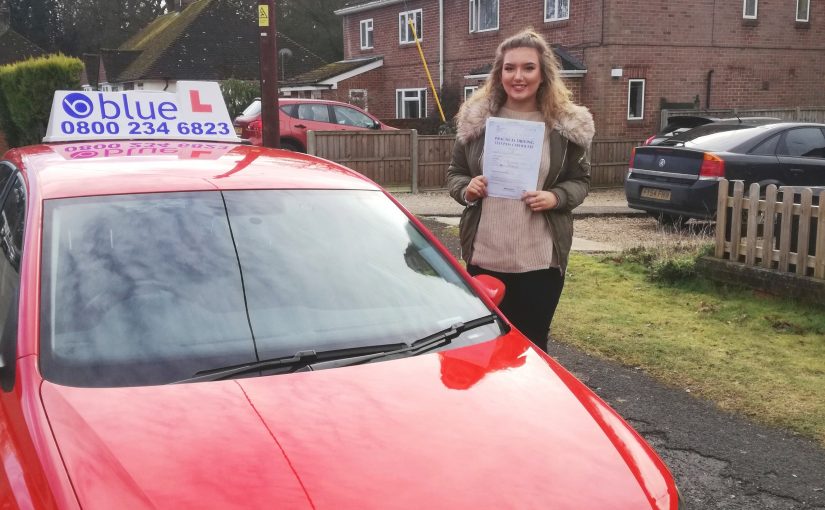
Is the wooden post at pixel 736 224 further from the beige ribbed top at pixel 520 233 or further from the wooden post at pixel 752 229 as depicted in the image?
the beige ribbed top at pixel 520 233

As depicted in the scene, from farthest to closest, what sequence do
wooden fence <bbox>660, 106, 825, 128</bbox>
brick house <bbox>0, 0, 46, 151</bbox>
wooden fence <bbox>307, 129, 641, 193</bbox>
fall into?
brick house <bbox>0, 0, 46, 151</bbox>, wooden fence <bbox>660, 106, 825, 128</bbox>, wooden fence <bbox>307, 129, 641, 193</bbox>

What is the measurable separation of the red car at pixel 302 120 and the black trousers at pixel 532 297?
14.7m

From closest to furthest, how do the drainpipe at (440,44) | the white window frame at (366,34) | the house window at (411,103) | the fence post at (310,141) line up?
the fence post at (310,141)
the drainpipe at (440,44)
the house window at (411,103)
the white window frame at (366,34)

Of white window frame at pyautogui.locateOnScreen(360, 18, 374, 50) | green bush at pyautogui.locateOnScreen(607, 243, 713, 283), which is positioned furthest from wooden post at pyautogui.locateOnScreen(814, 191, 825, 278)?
white window frame at pyautogui.locateOnScreen(360, 18, 374, 50)

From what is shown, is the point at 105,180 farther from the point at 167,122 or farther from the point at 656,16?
the point at 656,16

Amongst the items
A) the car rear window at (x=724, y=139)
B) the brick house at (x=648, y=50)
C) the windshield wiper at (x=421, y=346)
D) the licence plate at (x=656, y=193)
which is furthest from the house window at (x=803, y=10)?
the windshield wiper at (x=421, y=346)

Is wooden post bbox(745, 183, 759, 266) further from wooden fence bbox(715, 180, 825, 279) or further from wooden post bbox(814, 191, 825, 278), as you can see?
wooden post bbox(814, 191, 825, 278)

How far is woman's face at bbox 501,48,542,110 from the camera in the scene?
384 centimetres

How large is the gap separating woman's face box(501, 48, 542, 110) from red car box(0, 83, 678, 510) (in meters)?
0.88

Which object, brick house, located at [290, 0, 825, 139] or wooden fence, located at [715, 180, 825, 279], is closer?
wooden fence, located at [715, 180, 825, 279]

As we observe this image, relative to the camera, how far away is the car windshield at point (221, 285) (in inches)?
98.3

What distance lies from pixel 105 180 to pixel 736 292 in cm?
584

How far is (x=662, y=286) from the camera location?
7.93m

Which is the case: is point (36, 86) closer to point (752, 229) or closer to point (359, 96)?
point (359, 96)
